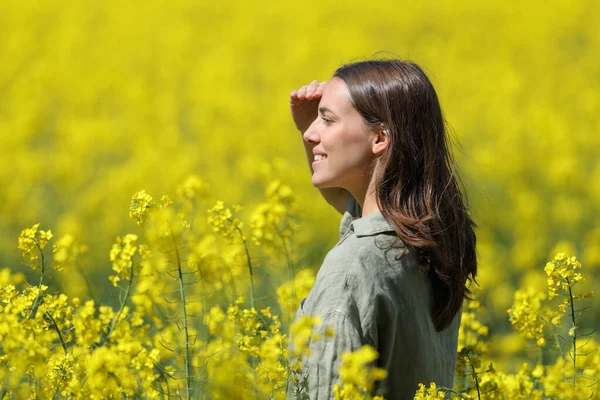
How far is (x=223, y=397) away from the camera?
194cm

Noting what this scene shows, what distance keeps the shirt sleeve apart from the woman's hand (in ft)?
2.64

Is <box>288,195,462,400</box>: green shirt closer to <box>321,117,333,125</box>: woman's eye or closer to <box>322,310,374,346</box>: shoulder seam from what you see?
<box>322,310,374,346</box>: shoulder seam

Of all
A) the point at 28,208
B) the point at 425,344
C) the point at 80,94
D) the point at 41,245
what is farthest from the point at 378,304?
the point at 80,94

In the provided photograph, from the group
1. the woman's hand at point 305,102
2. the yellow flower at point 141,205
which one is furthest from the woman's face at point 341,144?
the yellow flower at point 141,205

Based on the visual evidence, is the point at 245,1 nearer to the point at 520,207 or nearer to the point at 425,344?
the point at 520,207

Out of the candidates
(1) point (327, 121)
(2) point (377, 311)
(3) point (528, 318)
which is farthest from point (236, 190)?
(2) point (377, 311)

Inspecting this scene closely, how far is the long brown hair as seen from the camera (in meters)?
2.34

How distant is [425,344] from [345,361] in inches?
21.8

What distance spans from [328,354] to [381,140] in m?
0.59

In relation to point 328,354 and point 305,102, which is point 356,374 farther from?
point 305,102

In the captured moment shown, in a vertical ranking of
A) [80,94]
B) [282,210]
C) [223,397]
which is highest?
[80,94]

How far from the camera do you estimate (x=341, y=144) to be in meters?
2.39

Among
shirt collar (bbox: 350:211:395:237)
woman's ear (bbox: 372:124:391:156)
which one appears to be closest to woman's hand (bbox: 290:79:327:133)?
woman's ear (bbox: 372:124:391:156)

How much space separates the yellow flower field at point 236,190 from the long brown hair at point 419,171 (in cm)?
19
